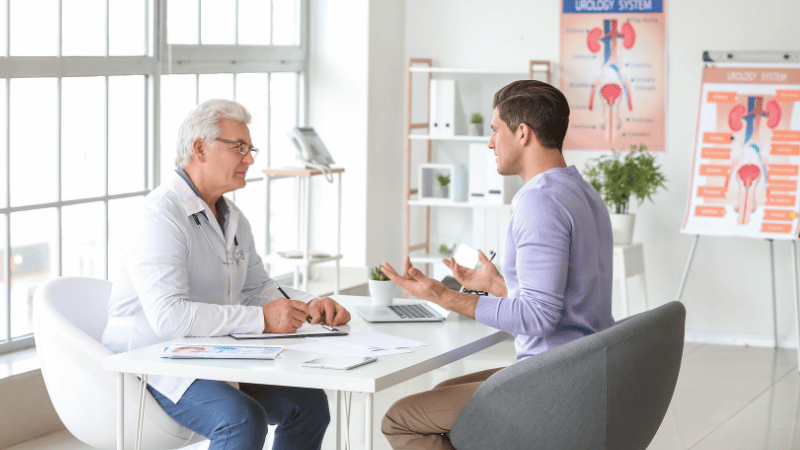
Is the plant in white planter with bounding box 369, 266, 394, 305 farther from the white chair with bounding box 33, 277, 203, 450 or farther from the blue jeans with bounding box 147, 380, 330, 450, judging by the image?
the white chair with bounding box 33, 277, 203, 450

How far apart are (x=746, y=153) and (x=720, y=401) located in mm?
1634

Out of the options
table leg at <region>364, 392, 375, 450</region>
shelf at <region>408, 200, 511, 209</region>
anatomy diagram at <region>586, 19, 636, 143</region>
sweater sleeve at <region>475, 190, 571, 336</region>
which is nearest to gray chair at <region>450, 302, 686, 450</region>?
sweater sleeve at <region>475, 190, 571, 336</region>

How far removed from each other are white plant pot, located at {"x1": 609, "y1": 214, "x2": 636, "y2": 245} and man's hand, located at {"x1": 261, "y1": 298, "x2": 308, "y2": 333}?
332 centimetres

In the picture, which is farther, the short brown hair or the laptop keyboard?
the laptop keyboard

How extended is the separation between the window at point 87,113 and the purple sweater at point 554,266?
6.55 feet

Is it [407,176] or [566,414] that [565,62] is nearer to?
[407,176]

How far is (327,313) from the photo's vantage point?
8.68 feet

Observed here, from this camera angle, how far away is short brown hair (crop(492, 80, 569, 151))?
2.39m

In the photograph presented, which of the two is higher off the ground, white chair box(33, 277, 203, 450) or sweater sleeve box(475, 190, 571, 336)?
sweater sleeve box(475, 190, 571, 336)

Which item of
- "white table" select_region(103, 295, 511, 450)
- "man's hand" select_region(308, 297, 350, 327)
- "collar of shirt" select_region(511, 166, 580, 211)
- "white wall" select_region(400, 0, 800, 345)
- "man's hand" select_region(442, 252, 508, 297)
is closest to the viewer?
"white table" select_region(103, 295, 511, 450)

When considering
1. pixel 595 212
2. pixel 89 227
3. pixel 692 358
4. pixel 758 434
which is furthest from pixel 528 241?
pixel 692 358

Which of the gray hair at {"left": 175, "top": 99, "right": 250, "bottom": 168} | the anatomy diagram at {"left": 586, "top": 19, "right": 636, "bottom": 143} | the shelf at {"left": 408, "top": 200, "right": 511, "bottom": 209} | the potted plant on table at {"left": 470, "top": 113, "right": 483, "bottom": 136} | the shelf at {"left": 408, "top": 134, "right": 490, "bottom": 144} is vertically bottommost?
the shelf at {"left": 408, "top": 200, "right": 511, "bottom": 209}

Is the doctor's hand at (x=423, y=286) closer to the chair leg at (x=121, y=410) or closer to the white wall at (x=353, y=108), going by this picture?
the chair leg at (x=121, y=410)

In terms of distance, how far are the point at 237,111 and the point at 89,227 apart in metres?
1.82
